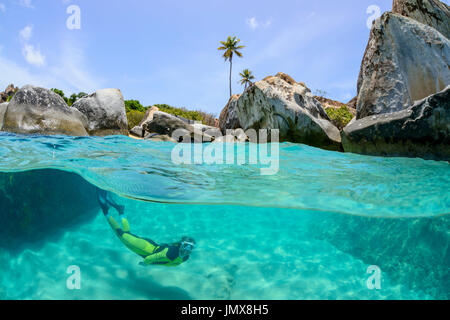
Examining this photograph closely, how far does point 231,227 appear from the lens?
651cm

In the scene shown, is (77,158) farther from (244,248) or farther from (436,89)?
(436,89)

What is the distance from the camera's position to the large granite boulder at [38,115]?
36.8 ft

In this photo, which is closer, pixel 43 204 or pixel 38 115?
pixel 43 204

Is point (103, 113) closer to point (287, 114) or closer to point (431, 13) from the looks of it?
point (287, 114)

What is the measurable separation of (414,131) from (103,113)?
14.4 m

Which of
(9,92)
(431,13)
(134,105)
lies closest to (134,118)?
(134,105)

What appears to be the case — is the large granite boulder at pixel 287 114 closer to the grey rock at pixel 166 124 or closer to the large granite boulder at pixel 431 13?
the grey rock at pixel 166 124

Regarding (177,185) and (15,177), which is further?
(15,177)

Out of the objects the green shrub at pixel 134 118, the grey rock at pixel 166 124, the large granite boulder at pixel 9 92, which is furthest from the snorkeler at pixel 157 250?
the large granite boulder at pixel 9 92

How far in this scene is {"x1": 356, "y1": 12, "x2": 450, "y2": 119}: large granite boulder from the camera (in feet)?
28.1
